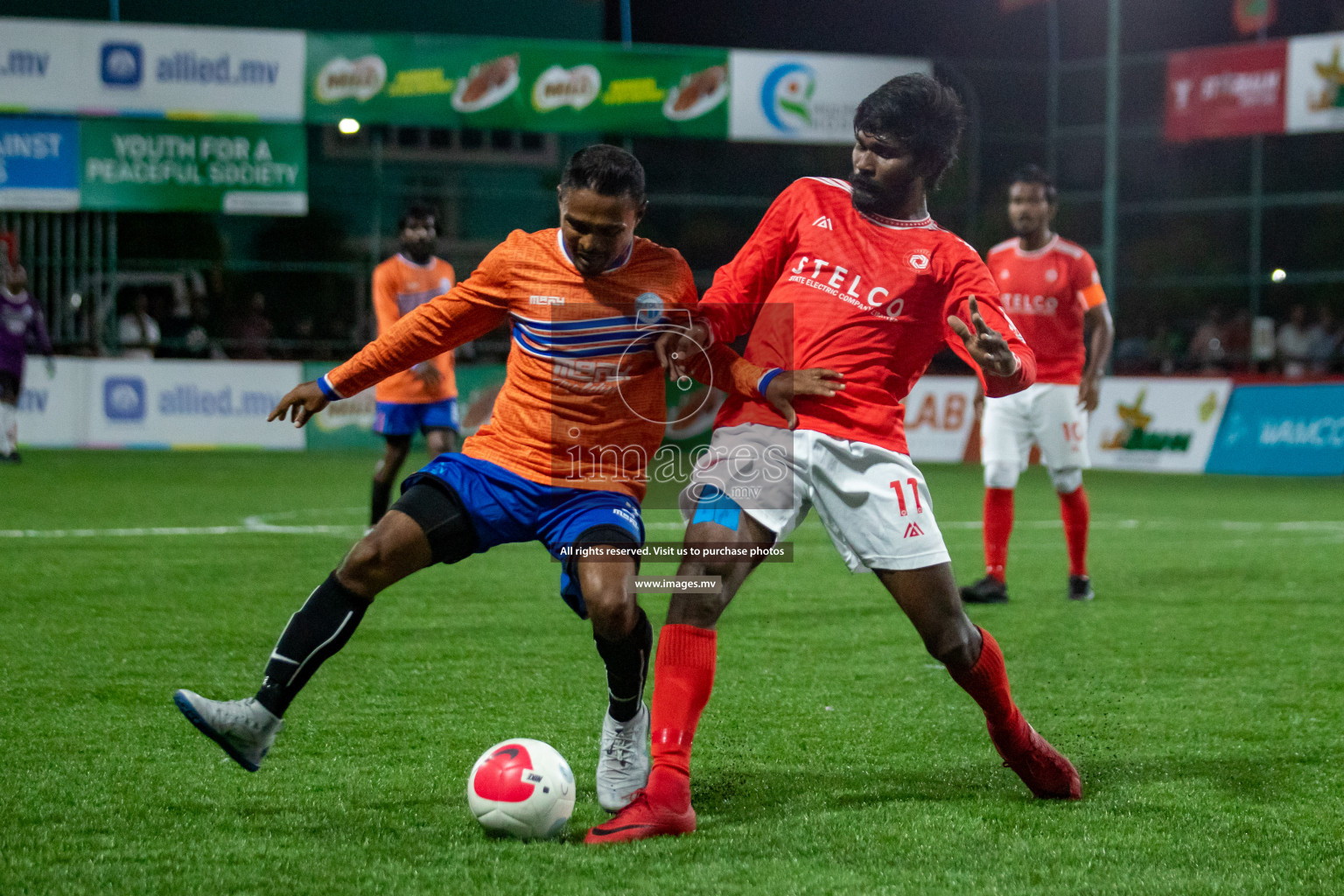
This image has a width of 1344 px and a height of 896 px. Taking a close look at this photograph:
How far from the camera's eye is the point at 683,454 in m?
4.29

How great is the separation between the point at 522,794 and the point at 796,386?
118 cm

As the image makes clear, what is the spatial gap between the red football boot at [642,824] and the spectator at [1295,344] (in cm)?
1749

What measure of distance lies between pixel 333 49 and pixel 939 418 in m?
9.31

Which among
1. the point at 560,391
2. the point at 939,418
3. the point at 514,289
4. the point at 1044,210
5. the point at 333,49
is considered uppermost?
the point at 333,49

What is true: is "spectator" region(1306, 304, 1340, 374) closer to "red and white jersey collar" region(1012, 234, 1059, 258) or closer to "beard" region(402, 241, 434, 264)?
"red and white jersey collar" region(1012, 234, 1059, 258)

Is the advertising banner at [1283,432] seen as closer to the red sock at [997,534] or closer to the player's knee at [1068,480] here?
the player's knee at [1068,480]

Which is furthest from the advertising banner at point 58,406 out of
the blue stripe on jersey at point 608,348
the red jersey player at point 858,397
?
the red jersey player at point 858,397

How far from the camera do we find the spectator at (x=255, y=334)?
64.4 feet

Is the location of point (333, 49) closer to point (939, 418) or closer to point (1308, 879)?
point (939, 418)

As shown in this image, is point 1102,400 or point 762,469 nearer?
point 762,469

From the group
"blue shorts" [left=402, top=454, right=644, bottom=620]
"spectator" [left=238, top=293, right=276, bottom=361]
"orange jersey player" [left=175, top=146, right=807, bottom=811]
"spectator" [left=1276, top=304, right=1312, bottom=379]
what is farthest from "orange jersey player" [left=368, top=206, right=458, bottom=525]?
"spectator" [left=1276, top=304, right=1312, bottom=379]

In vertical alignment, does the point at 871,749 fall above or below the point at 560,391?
below

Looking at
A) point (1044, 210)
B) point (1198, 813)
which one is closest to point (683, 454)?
point (1198, 813)

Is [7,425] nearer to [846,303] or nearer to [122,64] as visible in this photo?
[122,64]
